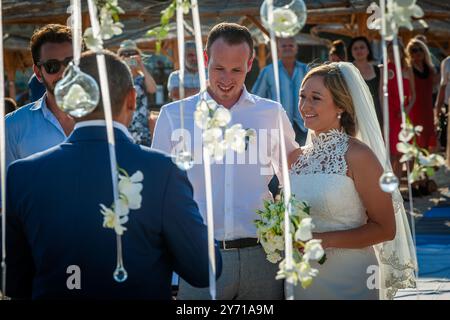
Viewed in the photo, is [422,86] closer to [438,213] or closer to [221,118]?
[438,213]

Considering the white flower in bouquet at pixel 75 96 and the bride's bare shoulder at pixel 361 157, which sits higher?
the white flower in bouquet at pixel 75 96

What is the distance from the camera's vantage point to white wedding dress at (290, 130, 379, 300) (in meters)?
4.00

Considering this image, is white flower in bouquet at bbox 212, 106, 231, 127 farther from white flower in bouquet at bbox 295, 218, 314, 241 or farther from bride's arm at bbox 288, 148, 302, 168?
bride's arm at bbox 288, 148, 302, 168

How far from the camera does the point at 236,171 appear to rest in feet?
13.6

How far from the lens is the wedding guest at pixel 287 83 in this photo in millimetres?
8766

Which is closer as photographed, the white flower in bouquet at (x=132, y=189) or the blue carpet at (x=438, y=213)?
the white flower in bouquet at (x=132, y=189)

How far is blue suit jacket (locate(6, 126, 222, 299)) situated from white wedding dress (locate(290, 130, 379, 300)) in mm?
1195

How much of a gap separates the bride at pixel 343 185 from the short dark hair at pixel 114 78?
133 cm

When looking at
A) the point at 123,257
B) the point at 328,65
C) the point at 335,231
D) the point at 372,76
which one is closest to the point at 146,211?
the point at 123,257

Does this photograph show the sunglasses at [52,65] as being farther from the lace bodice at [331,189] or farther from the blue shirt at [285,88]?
the blue shirt at [285,88]

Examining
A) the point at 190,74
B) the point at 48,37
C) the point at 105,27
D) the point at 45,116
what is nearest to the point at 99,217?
the point at 105,27

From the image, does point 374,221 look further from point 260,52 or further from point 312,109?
point 260,52

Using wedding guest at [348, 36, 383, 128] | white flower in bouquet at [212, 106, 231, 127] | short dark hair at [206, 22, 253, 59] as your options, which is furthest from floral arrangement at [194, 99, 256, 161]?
wedding guest at [348, 36, 383, 128]

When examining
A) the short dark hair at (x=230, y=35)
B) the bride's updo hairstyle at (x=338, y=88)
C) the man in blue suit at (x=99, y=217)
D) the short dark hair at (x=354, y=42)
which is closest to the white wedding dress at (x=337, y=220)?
the bride's updo hairstyle at (x=338, y=88)
